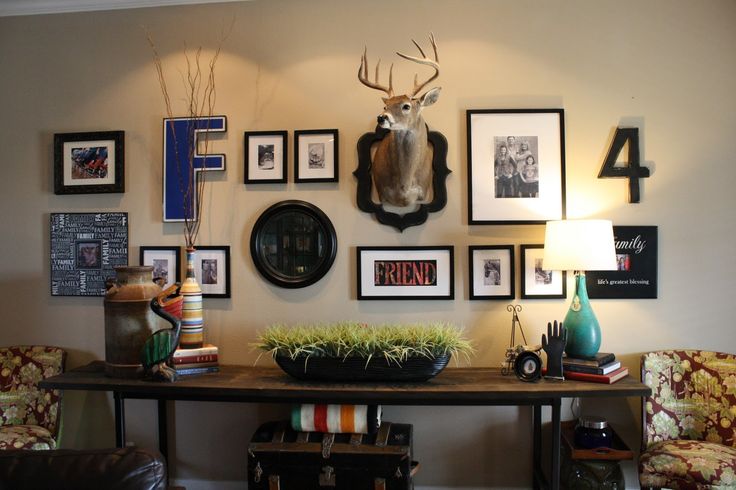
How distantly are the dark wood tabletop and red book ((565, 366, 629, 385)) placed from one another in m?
0.03

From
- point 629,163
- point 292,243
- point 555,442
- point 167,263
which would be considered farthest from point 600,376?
point 167,263

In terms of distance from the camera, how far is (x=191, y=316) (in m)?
2.38

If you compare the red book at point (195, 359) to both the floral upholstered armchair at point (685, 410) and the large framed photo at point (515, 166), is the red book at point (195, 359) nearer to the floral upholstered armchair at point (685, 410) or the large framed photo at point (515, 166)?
the large framed photo at point (515, 166)

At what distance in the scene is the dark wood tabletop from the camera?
6.70 ft

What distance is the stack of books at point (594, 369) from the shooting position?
215 centimetres

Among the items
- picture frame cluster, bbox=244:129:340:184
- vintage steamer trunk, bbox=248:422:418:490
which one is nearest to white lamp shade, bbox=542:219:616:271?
vintage steamer trunk, bbox=248:422:418:490

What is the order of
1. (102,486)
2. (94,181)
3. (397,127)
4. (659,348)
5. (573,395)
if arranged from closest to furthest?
(102,486) < (573,395) < (397,127) < (659,348) < (94,181)

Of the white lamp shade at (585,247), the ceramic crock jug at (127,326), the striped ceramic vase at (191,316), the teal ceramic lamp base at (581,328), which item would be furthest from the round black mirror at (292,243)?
the teal ceramic lamp base at (581,328)

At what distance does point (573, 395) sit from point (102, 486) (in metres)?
1.84

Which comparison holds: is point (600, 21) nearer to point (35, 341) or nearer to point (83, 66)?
point (83, 66)

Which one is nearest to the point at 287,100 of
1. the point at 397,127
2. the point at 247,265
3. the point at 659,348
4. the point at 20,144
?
the point at 397,127

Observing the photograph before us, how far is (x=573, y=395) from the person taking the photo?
2041 mm

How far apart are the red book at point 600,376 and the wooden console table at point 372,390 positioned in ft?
0.09

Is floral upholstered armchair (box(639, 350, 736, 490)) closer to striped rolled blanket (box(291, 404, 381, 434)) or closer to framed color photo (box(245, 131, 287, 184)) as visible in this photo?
striped rolled blanket (box(291, 404, 381, 434))
